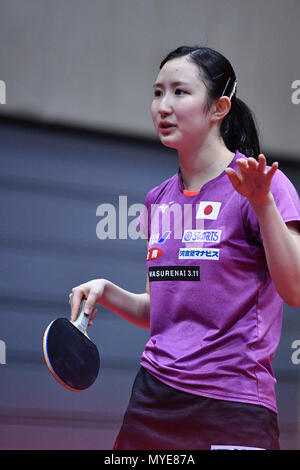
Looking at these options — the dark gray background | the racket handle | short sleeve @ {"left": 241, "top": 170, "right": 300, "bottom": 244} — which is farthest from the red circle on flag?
the dark gray background

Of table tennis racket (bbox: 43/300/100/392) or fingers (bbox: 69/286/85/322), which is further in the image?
fingers (bbox: 69/286/85/322)

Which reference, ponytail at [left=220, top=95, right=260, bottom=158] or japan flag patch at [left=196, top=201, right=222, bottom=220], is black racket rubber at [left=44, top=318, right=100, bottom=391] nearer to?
japan flag patch at [left=196, top=201, right=222, bottom=220]

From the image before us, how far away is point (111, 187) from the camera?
5102mm

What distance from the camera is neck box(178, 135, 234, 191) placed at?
215 centimetres

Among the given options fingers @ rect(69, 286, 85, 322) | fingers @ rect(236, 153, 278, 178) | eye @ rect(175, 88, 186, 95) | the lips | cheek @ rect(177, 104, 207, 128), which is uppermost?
eye @ rect(175, 88, 186, 95)

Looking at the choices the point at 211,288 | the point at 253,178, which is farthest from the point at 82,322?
the point at 253,178

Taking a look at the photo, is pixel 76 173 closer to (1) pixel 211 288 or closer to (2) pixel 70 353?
(2) pixel 70 353

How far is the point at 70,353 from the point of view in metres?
2.05

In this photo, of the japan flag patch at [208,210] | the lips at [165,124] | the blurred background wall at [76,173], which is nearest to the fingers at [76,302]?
the japan flag patch at [208,210]

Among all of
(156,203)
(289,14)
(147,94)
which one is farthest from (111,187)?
(156,203)

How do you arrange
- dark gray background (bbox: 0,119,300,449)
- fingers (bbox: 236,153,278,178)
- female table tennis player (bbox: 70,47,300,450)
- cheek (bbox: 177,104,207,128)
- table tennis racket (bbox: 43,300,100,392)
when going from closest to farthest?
fingers (bbox: 236,153,278,178)
female table tennis player (bbox: 70,47,300,450)
table tennis racket (bbox: 43,300,100,392)
cheek (bbox: 177,104,207,128)
dark gray background (bbox: 0,119,300,449)

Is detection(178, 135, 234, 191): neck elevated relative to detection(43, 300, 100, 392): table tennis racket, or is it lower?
elevated

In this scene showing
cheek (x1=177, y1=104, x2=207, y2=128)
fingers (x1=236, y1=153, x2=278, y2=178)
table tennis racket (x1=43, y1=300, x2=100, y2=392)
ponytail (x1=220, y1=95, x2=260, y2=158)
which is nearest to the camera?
fingers (x1=236, y1=153, x2=278, y2=178)

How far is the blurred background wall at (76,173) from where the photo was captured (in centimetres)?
469
